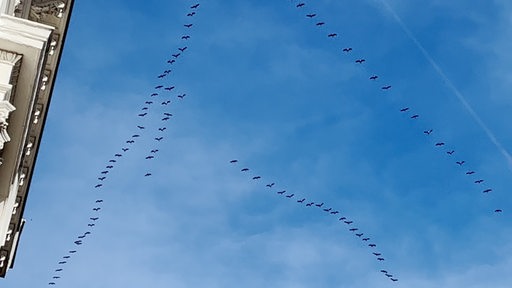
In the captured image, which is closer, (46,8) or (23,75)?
(23,75)

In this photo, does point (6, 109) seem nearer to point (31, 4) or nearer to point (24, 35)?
point (24, 35)

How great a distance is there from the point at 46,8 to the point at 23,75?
10.3 metres

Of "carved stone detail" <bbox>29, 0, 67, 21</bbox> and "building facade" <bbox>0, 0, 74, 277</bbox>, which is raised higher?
"carved stone detail" <bbox>29, 0, 67, 21</bbox>

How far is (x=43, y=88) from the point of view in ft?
132

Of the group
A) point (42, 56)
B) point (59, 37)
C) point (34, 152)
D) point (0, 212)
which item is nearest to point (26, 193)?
point (34, 152)

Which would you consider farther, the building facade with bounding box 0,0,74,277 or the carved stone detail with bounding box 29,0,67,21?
the carved stone detail with bounding box 29,0,67,21

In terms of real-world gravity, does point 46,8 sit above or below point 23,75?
above

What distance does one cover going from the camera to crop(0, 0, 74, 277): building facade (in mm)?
27031

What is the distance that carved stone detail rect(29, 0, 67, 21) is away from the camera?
3703 centimetres

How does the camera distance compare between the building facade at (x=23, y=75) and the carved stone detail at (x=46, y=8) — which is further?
the carved stone detail at (x=46, y=8)

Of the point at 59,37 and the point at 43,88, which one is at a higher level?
the point at 59,37

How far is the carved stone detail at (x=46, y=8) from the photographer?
37.0 meters

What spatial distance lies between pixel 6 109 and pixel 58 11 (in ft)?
44.3

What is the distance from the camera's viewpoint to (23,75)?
28391 mm
